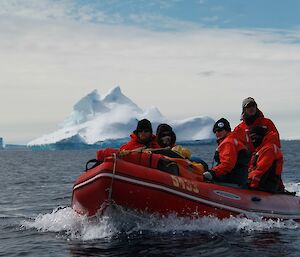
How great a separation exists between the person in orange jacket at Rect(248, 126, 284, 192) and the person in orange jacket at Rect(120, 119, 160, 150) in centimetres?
211

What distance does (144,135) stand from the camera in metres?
9.31

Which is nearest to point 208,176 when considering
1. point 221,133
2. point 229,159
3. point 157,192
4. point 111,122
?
point 229,159

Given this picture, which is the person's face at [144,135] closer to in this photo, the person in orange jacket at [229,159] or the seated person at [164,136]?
the seated person at [164,136]

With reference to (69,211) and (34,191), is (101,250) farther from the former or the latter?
(34,191)

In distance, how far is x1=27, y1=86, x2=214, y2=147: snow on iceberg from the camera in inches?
3093

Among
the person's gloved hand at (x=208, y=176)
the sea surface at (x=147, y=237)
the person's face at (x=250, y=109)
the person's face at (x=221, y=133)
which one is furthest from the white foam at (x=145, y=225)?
the person's face at (x=250, y=109)

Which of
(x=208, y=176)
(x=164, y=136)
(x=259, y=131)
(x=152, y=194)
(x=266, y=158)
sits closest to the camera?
(x=152, y=194)

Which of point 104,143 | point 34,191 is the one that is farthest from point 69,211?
point 104,143

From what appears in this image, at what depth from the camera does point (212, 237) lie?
27.4 ft

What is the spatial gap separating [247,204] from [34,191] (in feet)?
36.5

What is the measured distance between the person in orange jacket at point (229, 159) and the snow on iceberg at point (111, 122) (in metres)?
64.8

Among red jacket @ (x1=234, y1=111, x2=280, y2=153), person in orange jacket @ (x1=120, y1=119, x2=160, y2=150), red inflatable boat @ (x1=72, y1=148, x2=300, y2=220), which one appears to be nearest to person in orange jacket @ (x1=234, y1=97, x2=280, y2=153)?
red jacket @ (x1=234, y1=111, x2=280, y2=153)

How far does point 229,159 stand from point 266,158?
2.96 feet

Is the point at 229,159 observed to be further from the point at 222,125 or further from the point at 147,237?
the point at 147,237
